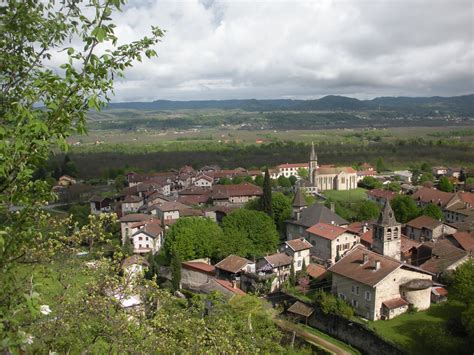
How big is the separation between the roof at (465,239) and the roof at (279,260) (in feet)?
46.6

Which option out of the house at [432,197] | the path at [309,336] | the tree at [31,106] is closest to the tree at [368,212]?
the house at [432,197]

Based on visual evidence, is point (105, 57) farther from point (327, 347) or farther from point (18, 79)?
point (327, 347)

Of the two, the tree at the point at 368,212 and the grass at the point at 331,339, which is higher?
the tree at the point at 368,212

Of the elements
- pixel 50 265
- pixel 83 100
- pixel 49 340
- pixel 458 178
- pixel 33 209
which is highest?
pixel 83 100

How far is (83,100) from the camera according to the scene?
17.5 ft

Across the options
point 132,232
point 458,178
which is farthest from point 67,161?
point 458,178

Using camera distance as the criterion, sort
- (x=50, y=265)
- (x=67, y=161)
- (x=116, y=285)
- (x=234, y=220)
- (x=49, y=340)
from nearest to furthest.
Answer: (x=49, y=340) < (x=50, y=265) < (x=116, y=285) < (x=234, y=220) < (x=67, y=161)

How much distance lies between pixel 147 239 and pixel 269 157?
2844 inches

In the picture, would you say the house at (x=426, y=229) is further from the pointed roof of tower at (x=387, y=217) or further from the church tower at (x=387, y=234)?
the pointed roof of tower at (x=387, y=217)

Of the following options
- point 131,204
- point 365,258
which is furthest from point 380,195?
point 131,204

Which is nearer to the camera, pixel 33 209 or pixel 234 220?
pixel 33 209

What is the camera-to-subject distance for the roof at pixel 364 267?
26.4 meters

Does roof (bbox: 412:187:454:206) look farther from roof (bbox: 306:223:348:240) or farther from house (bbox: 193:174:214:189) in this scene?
house (bbox: 193:174:214:189)

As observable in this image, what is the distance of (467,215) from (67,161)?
7730 cm
